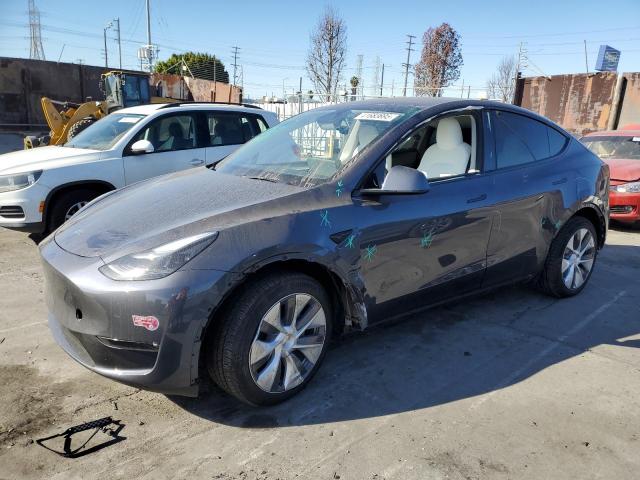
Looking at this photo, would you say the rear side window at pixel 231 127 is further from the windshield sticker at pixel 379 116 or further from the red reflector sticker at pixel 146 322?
the red reflector sticker at pixel 146 322

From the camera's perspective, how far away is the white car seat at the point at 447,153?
12.1ft

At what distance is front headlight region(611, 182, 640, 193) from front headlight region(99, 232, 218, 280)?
281 inches

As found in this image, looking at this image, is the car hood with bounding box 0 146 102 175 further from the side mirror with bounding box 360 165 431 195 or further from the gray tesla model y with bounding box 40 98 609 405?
the side mirror with bounding box 360 165 431 195

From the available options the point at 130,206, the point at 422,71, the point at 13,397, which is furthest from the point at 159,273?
the point at 422,71

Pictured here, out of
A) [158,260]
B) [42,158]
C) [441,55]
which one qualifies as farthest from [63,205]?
[441,55]

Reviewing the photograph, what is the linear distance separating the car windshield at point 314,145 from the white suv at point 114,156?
5.43 feet

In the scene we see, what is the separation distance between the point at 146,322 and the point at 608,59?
127 feet

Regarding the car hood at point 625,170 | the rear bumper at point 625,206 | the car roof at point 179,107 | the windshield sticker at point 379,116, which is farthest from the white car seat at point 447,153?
the rear bumper at point 625,206

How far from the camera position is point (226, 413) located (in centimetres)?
276

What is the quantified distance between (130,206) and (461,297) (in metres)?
2.35

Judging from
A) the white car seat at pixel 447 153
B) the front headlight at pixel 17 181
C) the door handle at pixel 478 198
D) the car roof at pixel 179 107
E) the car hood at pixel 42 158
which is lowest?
the front headlight at pixel 17 181

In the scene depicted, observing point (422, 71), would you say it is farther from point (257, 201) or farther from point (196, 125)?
point (257, 201)

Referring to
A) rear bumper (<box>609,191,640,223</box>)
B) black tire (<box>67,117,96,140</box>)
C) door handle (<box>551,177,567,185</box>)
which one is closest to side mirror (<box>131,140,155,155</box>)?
door handle (<box>551,177,567,185</box>)

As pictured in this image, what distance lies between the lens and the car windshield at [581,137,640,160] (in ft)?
27.5
